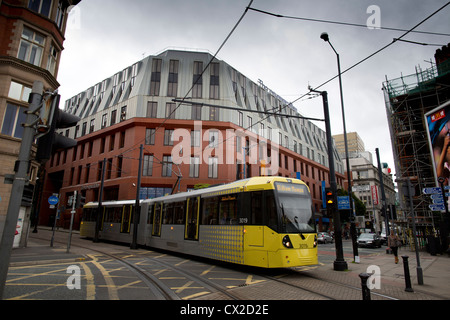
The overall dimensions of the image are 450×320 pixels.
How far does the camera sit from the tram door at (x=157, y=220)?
15.3m

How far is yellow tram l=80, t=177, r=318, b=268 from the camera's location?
8.79 m

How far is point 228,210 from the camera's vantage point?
10438mm

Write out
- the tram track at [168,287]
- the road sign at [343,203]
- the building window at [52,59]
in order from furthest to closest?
the building window at [52,59] < the road sign at [343,203] < the tram track at [168,287]

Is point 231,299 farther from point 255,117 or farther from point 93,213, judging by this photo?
point 255,117

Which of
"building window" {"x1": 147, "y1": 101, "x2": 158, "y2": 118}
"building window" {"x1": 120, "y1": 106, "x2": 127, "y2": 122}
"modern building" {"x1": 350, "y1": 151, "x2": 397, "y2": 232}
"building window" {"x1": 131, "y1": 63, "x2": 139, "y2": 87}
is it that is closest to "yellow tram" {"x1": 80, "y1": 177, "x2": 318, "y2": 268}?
"building window" {"x1": 120, "y1": 106, "x2": 127, "y2": 122}

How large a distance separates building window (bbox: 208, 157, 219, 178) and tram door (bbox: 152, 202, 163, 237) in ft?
63.5

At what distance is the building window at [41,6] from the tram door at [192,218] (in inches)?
523

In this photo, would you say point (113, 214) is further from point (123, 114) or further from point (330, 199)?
point (123, 114)

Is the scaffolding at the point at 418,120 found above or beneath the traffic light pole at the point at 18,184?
above

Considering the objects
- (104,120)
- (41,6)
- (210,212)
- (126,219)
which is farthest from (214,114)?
(210,212)

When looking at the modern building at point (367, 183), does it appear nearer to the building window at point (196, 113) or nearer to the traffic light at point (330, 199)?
the building window at point (196, 113)

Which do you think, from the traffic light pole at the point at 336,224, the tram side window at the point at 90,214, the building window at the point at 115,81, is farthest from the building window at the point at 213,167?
the traffic light pole at the point at 336,224

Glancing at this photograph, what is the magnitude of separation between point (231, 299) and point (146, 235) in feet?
39.3

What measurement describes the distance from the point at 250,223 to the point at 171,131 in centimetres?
2855
